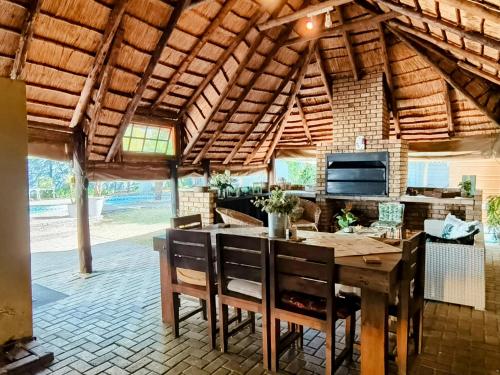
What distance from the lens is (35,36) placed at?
4145 mm

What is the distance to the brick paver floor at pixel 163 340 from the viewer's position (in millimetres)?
2686

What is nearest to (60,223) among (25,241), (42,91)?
(42,91)

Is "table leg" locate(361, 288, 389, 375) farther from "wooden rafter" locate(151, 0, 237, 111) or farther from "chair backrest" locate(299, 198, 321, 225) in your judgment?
"wooden rafter" locate(151, 0, 237, 111)

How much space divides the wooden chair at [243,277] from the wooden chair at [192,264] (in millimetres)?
112

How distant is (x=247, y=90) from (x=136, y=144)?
2.44 metres

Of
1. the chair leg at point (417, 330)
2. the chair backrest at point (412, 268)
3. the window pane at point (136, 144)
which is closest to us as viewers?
the chair backrest at point (412, 268)

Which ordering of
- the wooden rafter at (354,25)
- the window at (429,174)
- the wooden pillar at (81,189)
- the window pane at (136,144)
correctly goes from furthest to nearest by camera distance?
1. the window at (429,174)
2. the window pane at (136,144)
3. the wooden pillar at (81,189)
4. the wooden rafter at (354,25)

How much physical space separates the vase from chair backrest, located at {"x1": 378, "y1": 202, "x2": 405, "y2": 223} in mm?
3534

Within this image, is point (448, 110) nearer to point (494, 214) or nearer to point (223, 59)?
point (494, 214)

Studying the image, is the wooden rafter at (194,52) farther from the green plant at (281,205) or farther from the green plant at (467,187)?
the green plant at (467,187)

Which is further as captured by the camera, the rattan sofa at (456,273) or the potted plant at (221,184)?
the potted plant at (221,184)

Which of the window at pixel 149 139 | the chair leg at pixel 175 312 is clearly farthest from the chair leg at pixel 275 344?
the window at pixel 149 139

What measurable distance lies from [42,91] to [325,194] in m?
5.25

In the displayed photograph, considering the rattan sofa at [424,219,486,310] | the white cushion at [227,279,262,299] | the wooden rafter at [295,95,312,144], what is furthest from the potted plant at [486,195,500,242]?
the white cushion at [227,279,262,299]
